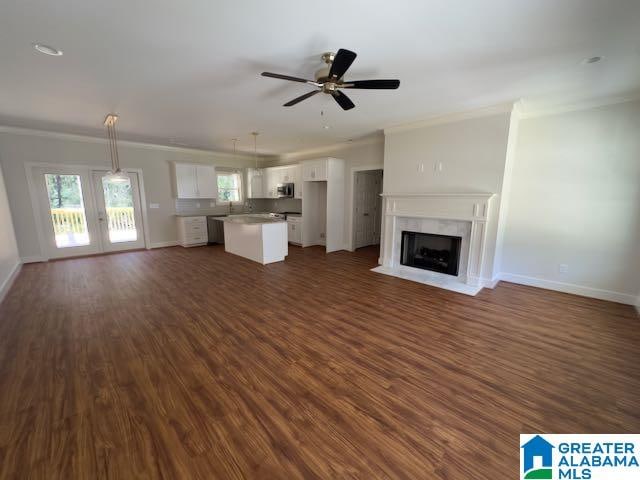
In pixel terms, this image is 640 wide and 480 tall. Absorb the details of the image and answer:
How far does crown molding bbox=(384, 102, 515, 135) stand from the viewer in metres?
3.71

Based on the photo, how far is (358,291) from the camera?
401 cm

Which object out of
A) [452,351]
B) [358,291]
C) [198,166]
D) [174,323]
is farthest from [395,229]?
[198,166]

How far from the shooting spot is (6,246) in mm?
4422

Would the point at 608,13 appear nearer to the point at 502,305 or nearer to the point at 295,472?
the point at 502,305

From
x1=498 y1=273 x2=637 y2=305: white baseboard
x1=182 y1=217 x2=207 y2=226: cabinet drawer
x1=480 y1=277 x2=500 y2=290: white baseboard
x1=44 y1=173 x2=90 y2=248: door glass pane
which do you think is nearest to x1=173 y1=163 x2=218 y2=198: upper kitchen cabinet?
x1=182 y1=217 x2=207 y2=226: cabinet drawer

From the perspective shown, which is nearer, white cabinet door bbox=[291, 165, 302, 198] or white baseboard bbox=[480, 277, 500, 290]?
white baseboard bbox=[480, 277, 500, 290]

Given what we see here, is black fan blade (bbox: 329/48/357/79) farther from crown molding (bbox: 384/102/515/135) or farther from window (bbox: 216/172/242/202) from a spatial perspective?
window (bbox: 216/172/242/202)

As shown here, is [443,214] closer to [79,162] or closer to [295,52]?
[295,52]

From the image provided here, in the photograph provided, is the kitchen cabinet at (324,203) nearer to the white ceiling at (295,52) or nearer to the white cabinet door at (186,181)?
the white ceiling at (295,52)

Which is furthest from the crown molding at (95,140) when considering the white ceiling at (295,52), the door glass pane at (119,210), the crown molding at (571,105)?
the crown molding at (571,105)

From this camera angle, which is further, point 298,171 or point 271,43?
point 298,171

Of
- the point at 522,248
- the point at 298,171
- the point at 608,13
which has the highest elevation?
the point at 608,13

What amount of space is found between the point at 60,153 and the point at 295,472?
7.56 metres

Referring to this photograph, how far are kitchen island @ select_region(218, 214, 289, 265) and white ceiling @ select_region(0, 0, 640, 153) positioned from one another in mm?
2301
